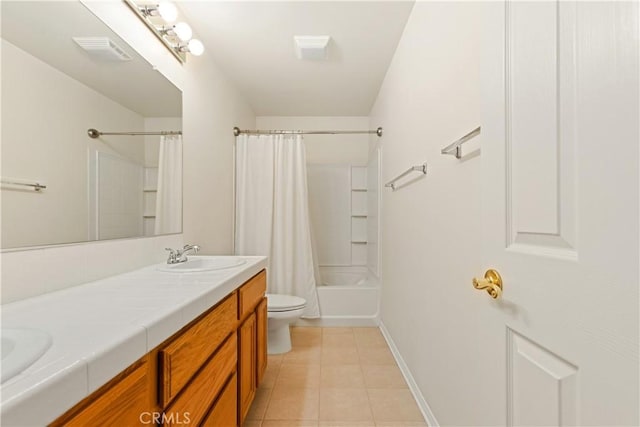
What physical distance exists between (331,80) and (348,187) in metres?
1.40

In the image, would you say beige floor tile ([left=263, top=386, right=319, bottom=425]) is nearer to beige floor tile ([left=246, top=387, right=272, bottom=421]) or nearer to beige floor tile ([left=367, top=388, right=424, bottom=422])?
beige floor tile ([left=246, top=387, right=272, bottom=421])

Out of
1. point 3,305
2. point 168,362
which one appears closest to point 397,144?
point 168,362

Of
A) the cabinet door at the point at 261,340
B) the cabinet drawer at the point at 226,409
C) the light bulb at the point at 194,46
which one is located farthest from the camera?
the light bulb at the point at 194,46

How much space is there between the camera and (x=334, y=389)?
6.10ft

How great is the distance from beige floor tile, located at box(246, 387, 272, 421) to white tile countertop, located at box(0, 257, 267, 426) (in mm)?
883

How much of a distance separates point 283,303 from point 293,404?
806mm

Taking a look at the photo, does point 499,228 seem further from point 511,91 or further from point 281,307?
point 281,307

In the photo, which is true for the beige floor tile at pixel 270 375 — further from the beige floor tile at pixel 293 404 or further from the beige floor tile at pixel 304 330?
the beige floor tile at pixel 304 330

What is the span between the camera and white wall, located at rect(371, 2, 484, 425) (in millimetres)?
1127

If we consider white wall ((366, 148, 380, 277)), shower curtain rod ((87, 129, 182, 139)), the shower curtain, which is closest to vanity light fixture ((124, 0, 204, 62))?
shower curtain rod ((87, 129, 182, 139))

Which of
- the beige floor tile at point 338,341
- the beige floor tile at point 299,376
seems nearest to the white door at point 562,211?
the beige floor tile at point 299,376

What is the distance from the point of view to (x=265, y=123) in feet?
12.6

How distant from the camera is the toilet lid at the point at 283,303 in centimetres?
232

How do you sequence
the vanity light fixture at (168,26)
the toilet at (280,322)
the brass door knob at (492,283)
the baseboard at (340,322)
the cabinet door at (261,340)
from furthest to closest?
the baseboard at (340,322), the toilet at (280,322), the cabinet door at (261,340), the vanity light fixture at (168,26), the brass door knob at (492,283)
